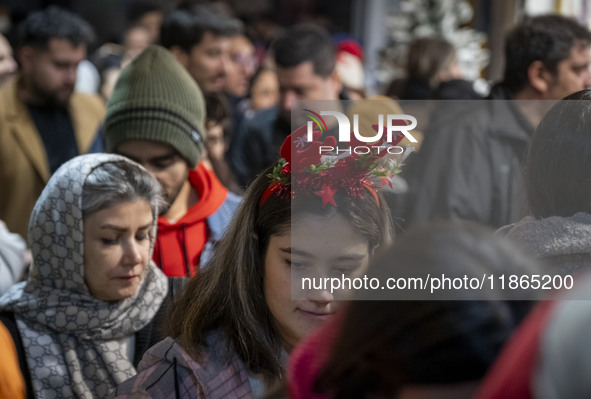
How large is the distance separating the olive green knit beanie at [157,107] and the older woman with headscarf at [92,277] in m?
0.61

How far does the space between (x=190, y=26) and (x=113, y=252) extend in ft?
7.84

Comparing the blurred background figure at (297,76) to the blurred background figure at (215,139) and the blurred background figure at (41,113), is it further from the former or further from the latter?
the blurred background figure at (41,113)

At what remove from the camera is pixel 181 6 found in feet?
14.8

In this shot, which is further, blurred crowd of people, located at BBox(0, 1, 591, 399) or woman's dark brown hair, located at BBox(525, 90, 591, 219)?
woman's dark brown hair, located at BBox(525, 90, 591, 219)

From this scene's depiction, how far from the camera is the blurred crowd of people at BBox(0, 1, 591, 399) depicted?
2.84ft

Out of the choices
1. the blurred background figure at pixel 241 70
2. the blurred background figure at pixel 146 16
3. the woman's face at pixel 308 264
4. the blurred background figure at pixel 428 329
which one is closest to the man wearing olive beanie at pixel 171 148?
the woman's face at pixel 308 264

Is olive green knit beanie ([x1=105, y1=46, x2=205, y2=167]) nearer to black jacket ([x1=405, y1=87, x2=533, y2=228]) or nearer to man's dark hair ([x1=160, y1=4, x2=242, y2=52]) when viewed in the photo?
black jacket ([x1=405, y1=87, x2=533, y2=228])

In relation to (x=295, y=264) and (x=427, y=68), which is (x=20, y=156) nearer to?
(x=295, y=264)

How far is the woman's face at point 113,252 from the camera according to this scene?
223 centimetres

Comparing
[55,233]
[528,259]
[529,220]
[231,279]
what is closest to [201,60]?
[55,233]

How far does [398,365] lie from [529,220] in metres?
0.84

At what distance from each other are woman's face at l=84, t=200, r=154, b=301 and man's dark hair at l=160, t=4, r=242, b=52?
2.25 m

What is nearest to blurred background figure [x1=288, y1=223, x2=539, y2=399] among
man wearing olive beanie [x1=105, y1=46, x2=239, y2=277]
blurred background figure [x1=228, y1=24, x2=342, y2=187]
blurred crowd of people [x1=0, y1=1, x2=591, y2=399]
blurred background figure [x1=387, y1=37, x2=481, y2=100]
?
blurred crowd of people [x1=0, y1=1, x2=591, y2=399]

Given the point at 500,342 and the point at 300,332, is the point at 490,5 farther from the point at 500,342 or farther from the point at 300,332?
the point at 500,342
